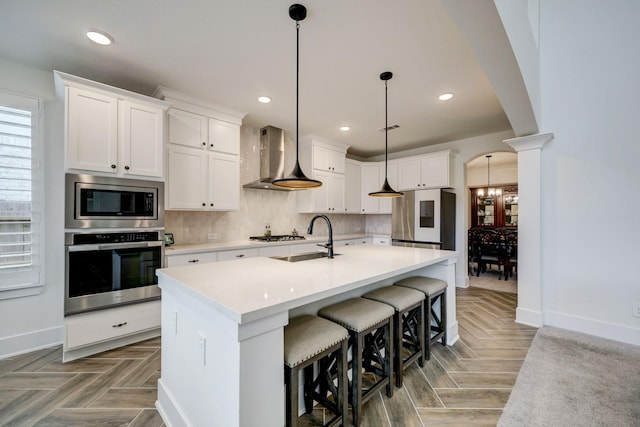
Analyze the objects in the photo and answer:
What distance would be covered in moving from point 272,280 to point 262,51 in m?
1.89

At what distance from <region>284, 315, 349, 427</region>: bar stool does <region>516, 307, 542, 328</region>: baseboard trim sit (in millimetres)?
2754

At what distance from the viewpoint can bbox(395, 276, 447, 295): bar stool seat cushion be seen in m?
2.27

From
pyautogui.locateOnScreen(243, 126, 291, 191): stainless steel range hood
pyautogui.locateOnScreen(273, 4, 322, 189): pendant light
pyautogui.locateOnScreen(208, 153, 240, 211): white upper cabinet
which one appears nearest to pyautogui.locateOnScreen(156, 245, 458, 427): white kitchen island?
pyautogui.locateOnScreen(273, 4, 322, 189): pendant light

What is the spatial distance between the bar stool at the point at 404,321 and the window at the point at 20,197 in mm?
3039

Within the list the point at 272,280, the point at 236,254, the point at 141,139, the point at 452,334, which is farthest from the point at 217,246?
the point at 452,334

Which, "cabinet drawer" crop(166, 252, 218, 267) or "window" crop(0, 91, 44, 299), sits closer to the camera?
"window" crop(0, 91, 44, 299)

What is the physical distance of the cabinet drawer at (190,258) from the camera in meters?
2.80

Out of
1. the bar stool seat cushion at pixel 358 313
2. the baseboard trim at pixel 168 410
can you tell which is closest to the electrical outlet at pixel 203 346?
the baseboard trim at pixel 168 410

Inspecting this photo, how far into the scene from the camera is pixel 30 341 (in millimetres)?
2459

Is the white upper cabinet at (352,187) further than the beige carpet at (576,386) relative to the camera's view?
Yes

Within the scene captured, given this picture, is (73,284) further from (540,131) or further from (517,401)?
(540,131)

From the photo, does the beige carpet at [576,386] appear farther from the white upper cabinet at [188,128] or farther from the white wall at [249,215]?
the white upper cabinet at [188,128]

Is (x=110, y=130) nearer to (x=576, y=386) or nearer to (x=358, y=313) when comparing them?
(x=358, y=313)

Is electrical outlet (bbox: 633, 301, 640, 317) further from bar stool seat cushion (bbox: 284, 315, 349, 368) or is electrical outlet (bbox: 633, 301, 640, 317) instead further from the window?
the window
